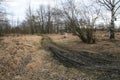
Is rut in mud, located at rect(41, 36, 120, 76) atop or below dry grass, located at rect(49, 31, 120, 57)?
below

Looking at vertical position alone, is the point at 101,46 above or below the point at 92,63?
above

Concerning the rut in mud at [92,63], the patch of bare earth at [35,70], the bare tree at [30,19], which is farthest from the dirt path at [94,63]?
the bare tree at [30,19]

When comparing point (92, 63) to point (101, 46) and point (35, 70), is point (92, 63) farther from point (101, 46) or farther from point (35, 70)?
point (101, 46)

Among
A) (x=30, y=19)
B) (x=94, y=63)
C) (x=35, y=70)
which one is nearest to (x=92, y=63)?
(x=94, y=63)

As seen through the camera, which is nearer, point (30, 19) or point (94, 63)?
point (94, 63)

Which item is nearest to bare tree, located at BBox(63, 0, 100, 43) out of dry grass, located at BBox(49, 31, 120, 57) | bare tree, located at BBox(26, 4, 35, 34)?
dry grass, located at BBox(49, 31, 120, 57)

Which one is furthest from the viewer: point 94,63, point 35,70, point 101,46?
point 101,46

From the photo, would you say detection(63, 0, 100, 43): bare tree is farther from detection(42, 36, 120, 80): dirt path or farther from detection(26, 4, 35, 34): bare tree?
detection(26, 4, 35, 34): bare tree

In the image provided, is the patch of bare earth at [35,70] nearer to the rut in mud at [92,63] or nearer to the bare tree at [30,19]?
the rut in mud at [92,63]

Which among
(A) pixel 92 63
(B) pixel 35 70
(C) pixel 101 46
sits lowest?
(B) pixel 35 70

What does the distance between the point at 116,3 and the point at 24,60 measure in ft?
48.9

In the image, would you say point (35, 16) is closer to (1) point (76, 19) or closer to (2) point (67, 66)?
(1) point (76, 19)

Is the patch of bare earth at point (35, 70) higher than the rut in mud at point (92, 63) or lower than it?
lower

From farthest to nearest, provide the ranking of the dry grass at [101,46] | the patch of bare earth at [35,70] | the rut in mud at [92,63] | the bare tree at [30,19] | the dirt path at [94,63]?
1. the bare tree at [30,19]
2. the dry grass at [101,46]
3. the rut in mud at [92,63]
4. the patch of bare earth at [35,70]
5. the dirt path at [94,63]
